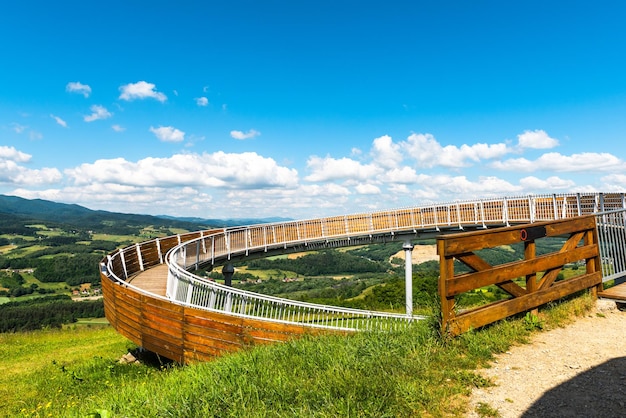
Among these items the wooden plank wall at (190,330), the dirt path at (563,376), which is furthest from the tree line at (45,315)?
the dirt path at (563,376)

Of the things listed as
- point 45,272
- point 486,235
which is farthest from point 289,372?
point 45,272

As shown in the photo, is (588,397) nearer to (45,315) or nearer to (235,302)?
(235,302)

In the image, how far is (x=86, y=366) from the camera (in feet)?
36.0

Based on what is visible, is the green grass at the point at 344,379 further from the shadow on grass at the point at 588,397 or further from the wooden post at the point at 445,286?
the shadow on grass at the point at 588,397

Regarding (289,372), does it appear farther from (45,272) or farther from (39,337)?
(45,272)

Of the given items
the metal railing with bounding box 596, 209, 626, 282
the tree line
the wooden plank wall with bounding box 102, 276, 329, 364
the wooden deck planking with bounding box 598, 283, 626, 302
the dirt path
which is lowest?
the tree line

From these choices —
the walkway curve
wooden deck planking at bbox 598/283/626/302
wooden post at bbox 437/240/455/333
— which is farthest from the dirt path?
the walkway curve

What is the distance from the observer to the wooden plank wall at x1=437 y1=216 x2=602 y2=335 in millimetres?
4422

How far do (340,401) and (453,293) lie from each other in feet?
6.42

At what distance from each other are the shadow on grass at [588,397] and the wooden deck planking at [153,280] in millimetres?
11780

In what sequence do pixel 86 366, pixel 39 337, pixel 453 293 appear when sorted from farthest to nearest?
pixel 39 337
pixel 86 366
pixel 453 293

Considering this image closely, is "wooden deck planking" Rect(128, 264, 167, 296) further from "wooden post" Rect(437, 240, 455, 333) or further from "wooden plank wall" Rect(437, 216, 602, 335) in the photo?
"wooden plank wall" Rect(437, 216, 602, 335)

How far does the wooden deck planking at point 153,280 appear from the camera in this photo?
522 inches

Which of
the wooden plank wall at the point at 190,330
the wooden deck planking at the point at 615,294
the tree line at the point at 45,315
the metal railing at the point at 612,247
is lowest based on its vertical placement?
the tree line at the point at 45,315
